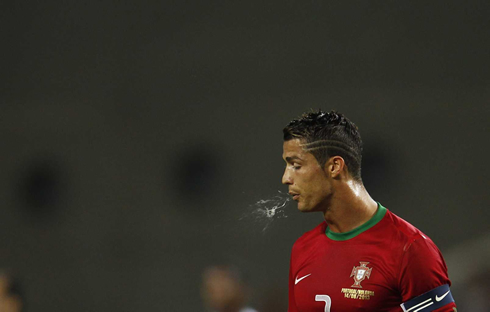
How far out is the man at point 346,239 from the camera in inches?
62.9

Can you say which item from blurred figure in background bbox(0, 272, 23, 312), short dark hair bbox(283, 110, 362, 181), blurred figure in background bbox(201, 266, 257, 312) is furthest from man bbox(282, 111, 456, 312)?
blurred figure in background bbox(0, 272, 23, 312)

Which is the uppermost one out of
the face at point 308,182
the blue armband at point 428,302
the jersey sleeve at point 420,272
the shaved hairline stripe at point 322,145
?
the shaved hairline stripe at point 322,145

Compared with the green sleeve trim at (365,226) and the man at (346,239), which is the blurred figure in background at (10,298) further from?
the green sleeve trim at (365,226)

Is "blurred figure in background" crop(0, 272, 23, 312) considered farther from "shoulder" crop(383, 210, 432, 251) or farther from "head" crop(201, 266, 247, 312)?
"shoulder" crop(383, 210, 432, 251)

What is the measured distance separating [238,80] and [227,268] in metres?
1.35

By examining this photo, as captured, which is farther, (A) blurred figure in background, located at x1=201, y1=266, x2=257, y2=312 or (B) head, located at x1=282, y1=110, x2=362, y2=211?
(A) blurred figure in background, located at x1=201, y1=266, x2=257, y2=312

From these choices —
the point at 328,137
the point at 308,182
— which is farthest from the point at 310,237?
the point at 328,137

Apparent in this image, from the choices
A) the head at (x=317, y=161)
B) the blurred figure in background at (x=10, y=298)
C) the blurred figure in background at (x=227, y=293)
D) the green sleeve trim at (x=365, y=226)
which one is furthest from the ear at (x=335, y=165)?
the blurred figure in background at (x=10, y=298)

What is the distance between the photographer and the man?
1.60 meters

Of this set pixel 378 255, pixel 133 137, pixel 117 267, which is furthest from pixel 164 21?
pixel 378 255

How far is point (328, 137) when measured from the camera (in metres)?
1.77

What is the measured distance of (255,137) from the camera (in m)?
3.71

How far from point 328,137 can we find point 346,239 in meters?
0.35

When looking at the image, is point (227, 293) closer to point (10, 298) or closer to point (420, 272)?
point (10, 298)
